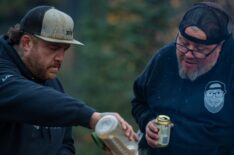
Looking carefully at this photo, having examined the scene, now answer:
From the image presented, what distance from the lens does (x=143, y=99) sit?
6.65m

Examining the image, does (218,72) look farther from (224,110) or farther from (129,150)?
(129,150)

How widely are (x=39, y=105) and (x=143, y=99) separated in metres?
1.87

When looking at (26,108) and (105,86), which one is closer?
(26,108)

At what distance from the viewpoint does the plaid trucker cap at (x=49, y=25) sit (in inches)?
212

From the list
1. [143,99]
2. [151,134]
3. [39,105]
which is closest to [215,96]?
[151,134]

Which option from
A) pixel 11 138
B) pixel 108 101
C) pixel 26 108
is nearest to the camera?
pixel 26 108

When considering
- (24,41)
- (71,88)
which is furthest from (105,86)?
(24,41)

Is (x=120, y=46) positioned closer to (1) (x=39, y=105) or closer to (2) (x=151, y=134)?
(2) (x=151, y=134)

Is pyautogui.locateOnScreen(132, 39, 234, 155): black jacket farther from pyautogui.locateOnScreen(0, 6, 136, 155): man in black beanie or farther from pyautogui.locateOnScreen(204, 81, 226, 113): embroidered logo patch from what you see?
pyautogui.locateOnScreen(0, 6, 136, 155): man in black beanie

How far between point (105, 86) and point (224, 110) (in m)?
5.75

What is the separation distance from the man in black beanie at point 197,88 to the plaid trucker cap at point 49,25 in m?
1.07

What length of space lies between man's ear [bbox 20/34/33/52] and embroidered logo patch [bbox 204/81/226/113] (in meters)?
1.50

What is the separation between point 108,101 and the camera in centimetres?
1180

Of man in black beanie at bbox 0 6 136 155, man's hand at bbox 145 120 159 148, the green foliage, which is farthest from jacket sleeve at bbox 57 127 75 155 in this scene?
the green foliage
